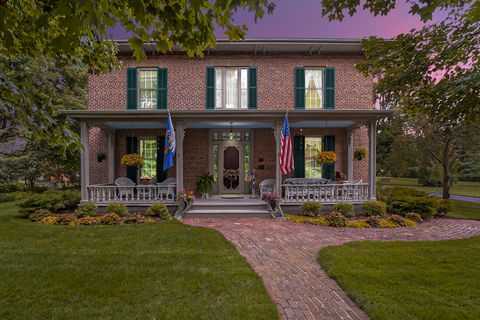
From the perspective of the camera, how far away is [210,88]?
37.7ft

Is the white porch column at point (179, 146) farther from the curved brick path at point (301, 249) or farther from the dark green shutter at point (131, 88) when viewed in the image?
the dark green shutter at point (131, 88)

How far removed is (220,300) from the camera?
3350 mm

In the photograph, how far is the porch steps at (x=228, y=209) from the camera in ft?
28.5

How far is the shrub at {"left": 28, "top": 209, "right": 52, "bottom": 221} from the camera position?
8.34m

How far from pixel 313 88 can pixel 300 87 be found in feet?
2.35

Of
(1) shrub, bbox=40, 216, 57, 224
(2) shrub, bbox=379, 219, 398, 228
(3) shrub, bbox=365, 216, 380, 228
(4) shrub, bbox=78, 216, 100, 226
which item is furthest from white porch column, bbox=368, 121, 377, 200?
(1) shrub, bbox=40, 216, 57, 224

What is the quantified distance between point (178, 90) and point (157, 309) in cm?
1023

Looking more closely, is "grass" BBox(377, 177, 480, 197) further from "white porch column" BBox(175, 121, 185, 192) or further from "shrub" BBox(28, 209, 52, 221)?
"shrub" BBox(28, 209, 52, 221)

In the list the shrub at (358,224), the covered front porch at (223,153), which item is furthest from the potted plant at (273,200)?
the shrub at (358,224)

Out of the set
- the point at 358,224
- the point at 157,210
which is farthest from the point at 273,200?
the point at 157,210

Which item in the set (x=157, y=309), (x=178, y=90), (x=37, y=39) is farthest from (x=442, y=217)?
(x=37, y=39)

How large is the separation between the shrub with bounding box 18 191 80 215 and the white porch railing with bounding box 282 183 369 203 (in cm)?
855

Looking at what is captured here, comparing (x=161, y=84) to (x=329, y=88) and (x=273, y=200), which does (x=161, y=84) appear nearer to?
(x=273, y=200)

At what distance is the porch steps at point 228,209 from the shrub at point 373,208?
3.74 meters
